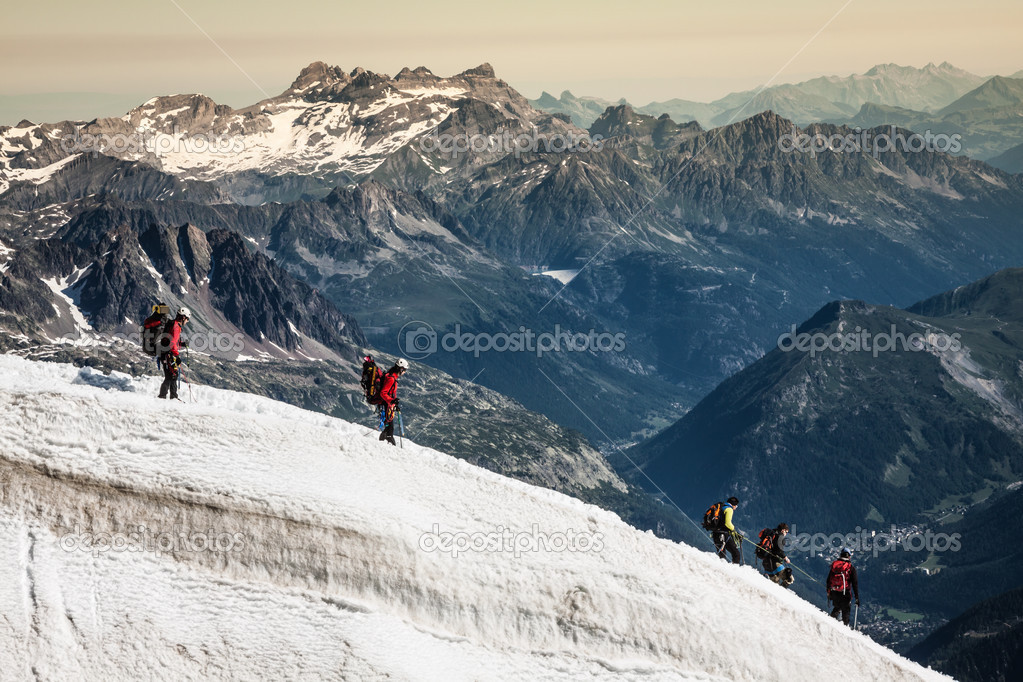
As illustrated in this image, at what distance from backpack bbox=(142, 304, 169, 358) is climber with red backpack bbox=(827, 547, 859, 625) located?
34.0m

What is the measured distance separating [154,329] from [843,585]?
35183 millimetres

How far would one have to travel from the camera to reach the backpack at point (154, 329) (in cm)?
5206

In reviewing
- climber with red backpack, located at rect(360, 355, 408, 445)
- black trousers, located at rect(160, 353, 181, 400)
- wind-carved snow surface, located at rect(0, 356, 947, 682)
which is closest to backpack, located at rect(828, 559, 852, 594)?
wind-carved snow surface, located at rect(0, 356, 947, 682)

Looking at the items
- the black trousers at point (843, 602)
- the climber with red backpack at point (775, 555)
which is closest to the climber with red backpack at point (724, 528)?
the climber with red backpack at point (775, 555)

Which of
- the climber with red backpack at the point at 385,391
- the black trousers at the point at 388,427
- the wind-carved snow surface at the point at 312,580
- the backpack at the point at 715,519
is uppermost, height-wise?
the climber with red backpack at the point at 385,391

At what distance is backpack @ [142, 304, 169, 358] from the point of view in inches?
2050

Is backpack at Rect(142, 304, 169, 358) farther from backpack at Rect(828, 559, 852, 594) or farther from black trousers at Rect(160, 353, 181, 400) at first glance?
backpack at Rect(828, 559, 852, 594)

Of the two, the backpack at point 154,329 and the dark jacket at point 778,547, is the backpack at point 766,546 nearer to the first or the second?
the dark jacket at point 778,547

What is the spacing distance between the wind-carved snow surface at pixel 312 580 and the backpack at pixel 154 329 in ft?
16.9

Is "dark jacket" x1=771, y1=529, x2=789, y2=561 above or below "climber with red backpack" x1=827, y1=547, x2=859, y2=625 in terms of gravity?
above

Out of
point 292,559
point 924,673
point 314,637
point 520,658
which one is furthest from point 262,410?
point 924,673

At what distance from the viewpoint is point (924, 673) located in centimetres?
4897

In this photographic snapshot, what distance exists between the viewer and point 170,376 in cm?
5028

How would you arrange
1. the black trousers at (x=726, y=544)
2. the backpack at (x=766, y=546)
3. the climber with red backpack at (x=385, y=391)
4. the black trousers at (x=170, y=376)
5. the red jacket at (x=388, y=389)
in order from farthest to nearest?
the backpack at (x=766, y=546), the red jacket at (x=388, y=389), the climber with red backpack at (x=385, y=391), the black trousers at (x=726, y=544), the black trousers at (x=170, y=376)
